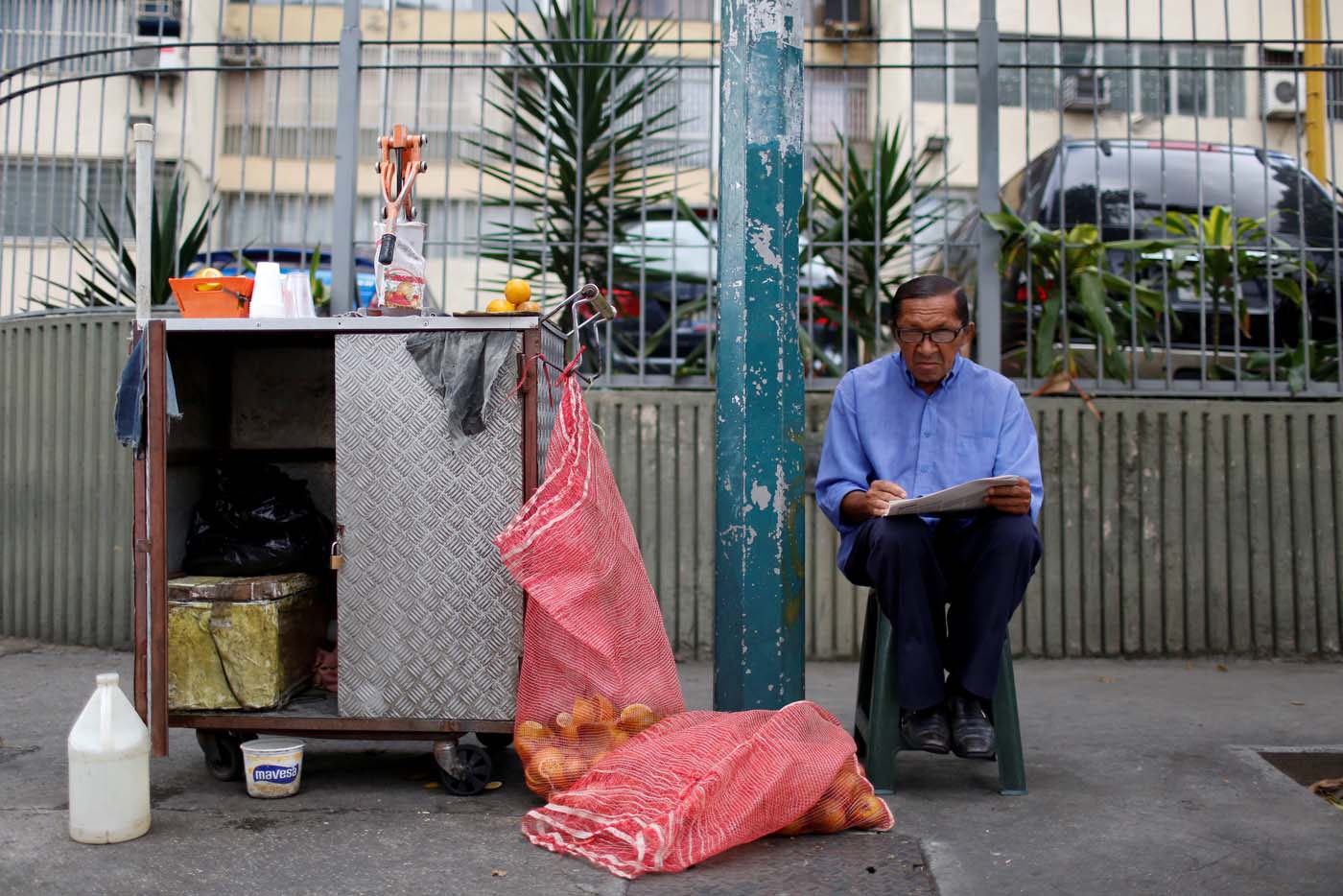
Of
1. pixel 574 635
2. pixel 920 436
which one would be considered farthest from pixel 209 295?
pixel 920 436

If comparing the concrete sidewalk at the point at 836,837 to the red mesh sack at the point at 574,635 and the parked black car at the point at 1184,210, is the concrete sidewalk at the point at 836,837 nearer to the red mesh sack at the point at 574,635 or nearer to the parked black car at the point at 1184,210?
the red mesh sack at the point at 574,635

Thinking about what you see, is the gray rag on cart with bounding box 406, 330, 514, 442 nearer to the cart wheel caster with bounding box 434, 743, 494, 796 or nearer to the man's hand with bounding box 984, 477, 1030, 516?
the cart wheel caster with bounding box 434, 743, 494, 796

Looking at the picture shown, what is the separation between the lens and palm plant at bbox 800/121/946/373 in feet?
17.1

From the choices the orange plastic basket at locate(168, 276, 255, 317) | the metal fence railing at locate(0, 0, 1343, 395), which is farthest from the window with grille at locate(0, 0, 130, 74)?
the orange plastic basket at locate(168, 276, 255, 317)

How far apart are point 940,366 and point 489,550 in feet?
4.27

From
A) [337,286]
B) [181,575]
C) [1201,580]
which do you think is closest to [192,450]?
[181,575]

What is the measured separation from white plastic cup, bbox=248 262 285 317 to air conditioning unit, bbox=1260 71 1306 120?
4.14 meters

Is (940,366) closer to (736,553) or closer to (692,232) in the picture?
(736,553)

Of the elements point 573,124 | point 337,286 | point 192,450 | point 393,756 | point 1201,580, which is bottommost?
point 393,756

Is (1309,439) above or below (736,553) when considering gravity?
above

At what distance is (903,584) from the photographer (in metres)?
3.04

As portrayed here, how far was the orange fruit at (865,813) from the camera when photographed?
9.11 feet

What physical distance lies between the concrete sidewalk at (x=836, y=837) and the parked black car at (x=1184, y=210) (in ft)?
6.34

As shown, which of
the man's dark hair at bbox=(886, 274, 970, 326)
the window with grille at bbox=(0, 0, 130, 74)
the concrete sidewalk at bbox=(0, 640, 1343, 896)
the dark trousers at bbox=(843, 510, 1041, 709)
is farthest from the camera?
the window with grille at bbox=(0, 0, 130, 74)
